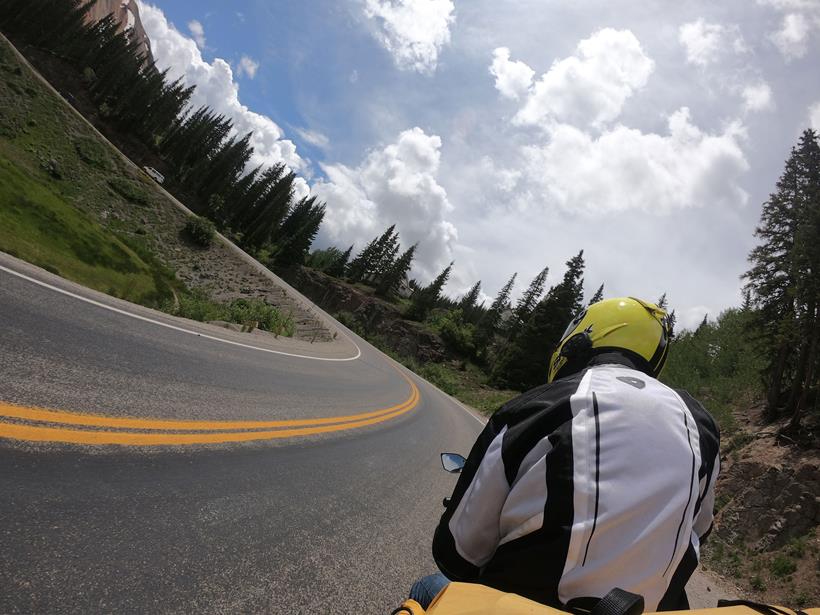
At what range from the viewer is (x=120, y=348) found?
6102 mm

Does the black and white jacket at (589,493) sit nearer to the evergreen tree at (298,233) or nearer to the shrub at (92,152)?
the shrub at (92,152)

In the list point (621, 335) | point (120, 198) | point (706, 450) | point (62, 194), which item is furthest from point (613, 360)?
point (120, 198)

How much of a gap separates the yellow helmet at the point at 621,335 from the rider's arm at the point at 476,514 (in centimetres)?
78

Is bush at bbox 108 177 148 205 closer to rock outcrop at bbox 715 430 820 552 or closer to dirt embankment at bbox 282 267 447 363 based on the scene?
dirt embankment at bbox 282 267 447 363

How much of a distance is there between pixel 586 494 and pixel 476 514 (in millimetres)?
468

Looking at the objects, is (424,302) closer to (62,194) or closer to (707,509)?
(62,194)

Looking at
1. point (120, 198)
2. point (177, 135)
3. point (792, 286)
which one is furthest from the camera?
point (177, 135)

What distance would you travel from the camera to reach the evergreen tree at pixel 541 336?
138ft

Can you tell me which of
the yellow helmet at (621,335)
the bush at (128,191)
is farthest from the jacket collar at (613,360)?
the bush at (128,191)

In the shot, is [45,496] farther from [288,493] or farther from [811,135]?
[811,135]

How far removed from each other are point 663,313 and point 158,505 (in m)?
3.76

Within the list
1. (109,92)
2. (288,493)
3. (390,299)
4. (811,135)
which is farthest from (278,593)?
(109,92)

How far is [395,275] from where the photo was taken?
85.1 m

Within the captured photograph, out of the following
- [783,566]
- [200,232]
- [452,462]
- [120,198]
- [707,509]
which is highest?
[783,566]
